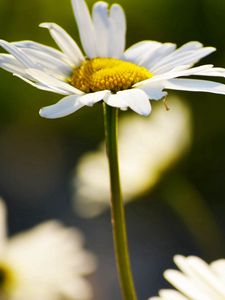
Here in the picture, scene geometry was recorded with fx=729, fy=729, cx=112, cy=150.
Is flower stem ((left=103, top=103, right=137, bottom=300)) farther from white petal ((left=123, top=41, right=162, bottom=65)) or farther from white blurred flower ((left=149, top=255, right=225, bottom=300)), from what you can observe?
white petal ((left=123, top=41, right=162, bottom=65))

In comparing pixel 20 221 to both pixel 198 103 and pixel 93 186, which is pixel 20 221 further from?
pixel 93 186

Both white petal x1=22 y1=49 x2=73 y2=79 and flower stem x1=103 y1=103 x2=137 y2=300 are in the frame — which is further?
white petal x1=22 y1=49 x2=73 y2=79

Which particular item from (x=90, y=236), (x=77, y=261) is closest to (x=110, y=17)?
(x=77, y=261)

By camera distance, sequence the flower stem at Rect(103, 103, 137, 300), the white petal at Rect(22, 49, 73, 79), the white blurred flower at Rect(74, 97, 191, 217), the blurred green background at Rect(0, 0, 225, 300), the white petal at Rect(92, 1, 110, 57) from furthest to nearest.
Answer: the blurred green background at Rect(0, 0, 225, 300)
the white blurred flower at Rect(74, 97, 191, 217)
the white petal at Rect(92, 1, 110, 57)
the white petal at Rect(22, 49, 73, 79)
the flower stem at Rect(103, 103, 137, 300)

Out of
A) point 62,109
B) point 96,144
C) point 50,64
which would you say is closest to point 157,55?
point 50,64

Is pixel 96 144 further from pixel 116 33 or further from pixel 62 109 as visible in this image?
pixel 62 109

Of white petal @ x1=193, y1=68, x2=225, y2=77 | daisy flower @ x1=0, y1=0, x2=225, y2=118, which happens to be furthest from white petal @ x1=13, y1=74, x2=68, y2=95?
white petal @ x1=193, y1=68, x2=225, y2=77
